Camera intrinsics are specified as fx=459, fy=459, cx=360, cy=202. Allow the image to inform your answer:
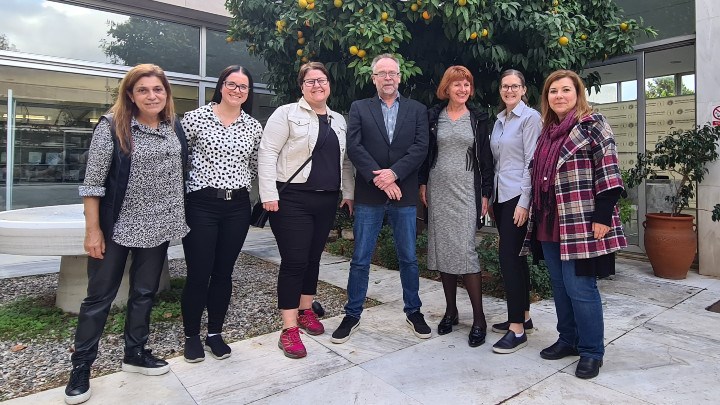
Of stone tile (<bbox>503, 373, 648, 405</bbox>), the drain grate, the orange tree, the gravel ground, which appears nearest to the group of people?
stone tile (<bbox>503, 373, 648, 405</bbox>)

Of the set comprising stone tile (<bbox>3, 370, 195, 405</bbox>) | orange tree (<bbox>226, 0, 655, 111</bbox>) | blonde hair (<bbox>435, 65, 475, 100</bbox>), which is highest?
orange tree (<bbox>226, 0, 655, 111</bbox>)

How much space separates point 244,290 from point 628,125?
16.6ft

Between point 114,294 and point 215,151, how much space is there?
2.96ft

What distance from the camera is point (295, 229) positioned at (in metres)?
2.75

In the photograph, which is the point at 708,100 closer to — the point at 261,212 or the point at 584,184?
the point at 584,184

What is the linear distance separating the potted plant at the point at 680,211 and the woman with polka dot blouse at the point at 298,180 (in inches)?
145

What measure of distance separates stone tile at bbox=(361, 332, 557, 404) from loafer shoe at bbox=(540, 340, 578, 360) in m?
0.11

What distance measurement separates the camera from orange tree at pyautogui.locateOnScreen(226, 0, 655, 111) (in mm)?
3898

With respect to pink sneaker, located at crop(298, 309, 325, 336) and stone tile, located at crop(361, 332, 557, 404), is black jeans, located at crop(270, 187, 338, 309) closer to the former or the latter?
pink sneaker, located at crop(298, 309, 325, 336)

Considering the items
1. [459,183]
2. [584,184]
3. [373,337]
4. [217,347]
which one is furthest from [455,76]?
[217,347]

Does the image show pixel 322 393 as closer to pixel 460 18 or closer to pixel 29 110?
pixel 460 18

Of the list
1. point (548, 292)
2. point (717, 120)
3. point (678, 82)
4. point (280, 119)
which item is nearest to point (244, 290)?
point (280, 119)

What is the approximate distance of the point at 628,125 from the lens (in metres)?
5.80

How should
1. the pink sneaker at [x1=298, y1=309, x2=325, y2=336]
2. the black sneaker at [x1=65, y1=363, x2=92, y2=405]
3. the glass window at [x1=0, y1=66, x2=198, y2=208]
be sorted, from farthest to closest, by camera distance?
the glass window at [x1=0, y1=66, x2=198, y2=208] → the pink sneaker at [x1=298, y1=309, x2=325, y2=336] → the black sneaker at [x1=65, y1=363, x2=92, y2=405]
